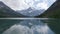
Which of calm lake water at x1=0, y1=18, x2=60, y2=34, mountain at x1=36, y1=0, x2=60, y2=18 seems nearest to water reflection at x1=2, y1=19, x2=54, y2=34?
calm lake water at x1=0, y1=18, x2=60, y2=34

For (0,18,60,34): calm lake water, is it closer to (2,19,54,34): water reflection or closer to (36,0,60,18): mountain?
(2,19,54,34): water reflection

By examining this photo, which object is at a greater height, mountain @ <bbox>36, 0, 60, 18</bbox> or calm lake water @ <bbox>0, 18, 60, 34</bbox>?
mountain @ <bbox>36, 0, 60, 18</bbox>

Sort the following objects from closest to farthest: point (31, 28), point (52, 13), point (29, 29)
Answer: point (29, 29) → point (31, 28) → point (52, 13)

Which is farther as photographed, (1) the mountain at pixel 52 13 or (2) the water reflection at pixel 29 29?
(1) the mountain at pixel 52 13

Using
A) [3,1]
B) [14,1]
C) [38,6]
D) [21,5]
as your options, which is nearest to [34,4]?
[38,6]

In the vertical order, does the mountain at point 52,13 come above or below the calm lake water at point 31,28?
Answer: above

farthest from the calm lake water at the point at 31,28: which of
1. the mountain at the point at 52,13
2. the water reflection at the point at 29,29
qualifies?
the mountain at the point at 52,13

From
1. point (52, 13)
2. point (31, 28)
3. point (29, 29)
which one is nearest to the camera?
point (29, 29)

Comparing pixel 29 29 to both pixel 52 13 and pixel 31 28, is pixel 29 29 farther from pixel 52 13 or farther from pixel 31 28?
pixel 52 13

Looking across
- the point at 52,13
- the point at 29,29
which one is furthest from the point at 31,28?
the point at 52,13

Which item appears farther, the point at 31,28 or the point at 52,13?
the point at 52,13

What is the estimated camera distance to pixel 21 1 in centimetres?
2892

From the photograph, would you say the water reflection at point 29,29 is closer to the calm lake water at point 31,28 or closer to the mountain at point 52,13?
the calm lake water at point 31,28

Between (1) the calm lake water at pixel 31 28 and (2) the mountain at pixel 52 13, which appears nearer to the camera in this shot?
(1) the calm lake water at pixel 31 28
